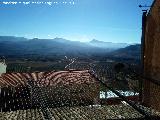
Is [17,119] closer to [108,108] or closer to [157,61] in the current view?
[108,108]

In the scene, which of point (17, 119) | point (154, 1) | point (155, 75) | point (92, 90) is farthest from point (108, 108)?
point (92, 90)

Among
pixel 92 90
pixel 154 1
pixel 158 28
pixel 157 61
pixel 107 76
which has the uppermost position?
pixel 154 1

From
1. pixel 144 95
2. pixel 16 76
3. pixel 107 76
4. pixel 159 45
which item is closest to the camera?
pixel 159 45

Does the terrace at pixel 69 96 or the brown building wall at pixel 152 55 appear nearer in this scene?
the terrace at pixel 69 96

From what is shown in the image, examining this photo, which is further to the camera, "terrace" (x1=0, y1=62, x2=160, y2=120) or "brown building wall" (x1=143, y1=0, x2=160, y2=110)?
"brown building wall" (x1=143, y1=0, x2=160, y2=110)

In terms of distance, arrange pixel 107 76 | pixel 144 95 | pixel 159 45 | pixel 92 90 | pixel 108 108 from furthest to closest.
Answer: pixel 92 90 → pixel 107 76 → pixel 144 95 → pixel 159 45 → pixel 108 108

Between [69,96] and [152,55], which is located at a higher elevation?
[152,55]

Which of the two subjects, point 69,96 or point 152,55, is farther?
point 69,96

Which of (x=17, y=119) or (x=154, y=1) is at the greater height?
(x=154, y=1)
